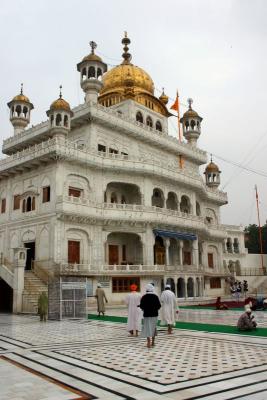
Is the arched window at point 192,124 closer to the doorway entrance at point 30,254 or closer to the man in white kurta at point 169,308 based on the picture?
the doorway entrance at point 30,254

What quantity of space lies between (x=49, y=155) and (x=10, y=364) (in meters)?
18.5

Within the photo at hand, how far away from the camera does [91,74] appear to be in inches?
1172

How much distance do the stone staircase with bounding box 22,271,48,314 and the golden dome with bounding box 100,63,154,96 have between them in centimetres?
1986

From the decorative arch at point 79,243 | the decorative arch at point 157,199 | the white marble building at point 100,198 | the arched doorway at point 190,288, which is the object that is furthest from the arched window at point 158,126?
the decorative arch at point 79,243

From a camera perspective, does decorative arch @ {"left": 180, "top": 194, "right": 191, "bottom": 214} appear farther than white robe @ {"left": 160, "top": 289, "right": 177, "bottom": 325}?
Yes

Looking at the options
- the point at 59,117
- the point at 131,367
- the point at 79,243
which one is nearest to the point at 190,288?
the point at 79,243

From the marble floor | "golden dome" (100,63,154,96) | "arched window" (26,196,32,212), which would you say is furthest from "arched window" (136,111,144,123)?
the marble floor

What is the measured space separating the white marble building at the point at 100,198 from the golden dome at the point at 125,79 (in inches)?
8.9

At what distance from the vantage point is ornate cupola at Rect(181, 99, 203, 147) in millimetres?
39444

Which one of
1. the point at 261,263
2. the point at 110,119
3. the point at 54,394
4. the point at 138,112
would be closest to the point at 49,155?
the point at 110,119

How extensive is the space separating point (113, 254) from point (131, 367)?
69.6 ft

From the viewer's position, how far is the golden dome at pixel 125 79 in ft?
119

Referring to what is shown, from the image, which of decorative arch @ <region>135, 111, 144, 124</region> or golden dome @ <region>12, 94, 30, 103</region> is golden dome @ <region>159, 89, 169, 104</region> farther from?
golden dome @ <region>12, 94, 30, 103</region>

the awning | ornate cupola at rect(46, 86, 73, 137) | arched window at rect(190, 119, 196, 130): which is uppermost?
arched window at rect(190, 119, 196, 130)
